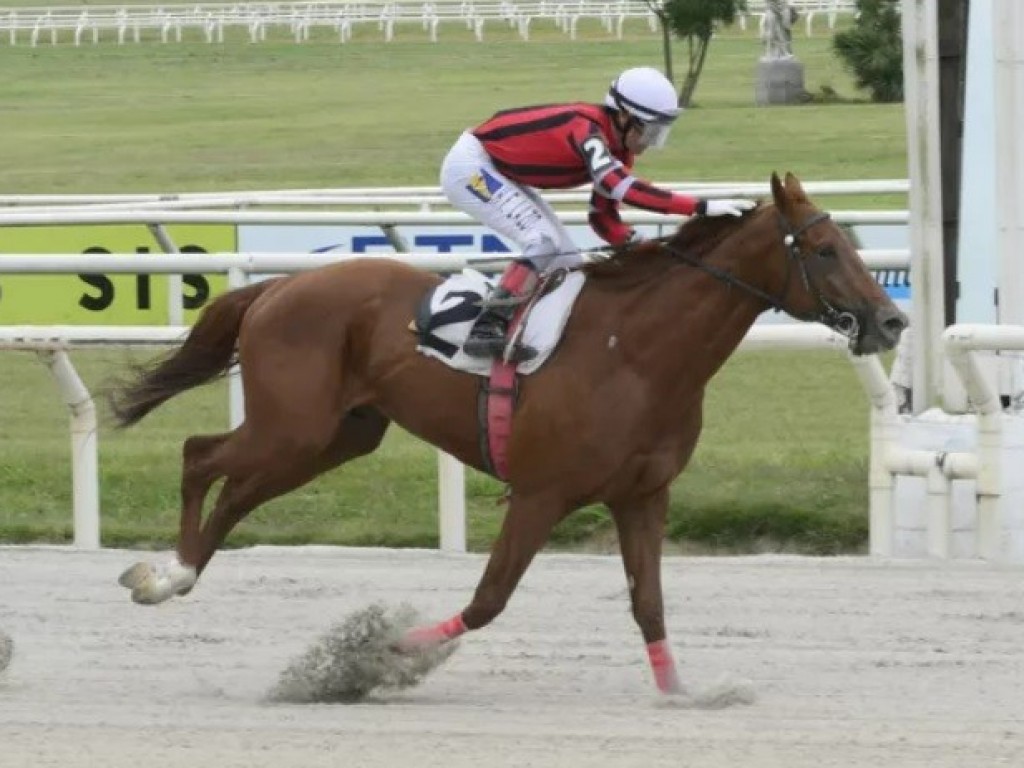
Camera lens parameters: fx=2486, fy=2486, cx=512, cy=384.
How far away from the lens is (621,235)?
6.18 m

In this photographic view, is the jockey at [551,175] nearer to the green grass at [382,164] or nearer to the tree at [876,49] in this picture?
the green grass at [382,164]

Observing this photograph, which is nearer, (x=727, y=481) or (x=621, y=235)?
(x=621, y=235)

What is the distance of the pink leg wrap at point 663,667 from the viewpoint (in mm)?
5762

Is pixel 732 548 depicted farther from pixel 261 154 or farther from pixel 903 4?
pixel 261 154

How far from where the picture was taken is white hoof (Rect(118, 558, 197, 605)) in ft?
20.0

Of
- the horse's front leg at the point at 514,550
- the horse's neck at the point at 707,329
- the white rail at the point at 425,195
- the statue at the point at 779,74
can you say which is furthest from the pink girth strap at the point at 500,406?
the statue at the point at 779,74

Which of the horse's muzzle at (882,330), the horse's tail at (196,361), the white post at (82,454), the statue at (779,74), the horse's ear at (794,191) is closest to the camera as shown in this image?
the horse's muzzle at (882,330)

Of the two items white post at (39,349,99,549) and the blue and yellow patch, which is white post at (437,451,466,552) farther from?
the blue and yellow patch

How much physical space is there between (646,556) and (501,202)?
1.01 metres

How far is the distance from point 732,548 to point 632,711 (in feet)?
9.11

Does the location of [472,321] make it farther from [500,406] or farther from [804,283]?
[804,283]

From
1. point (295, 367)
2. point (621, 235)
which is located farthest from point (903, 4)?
point (295, 367)

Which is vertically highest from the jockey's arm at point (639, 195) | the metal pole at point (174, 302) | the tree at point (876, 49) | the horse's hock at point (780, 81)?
the jockey's arm at point (639, 195)

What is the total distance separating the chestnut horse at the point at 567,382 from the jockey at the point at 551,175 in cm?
13
